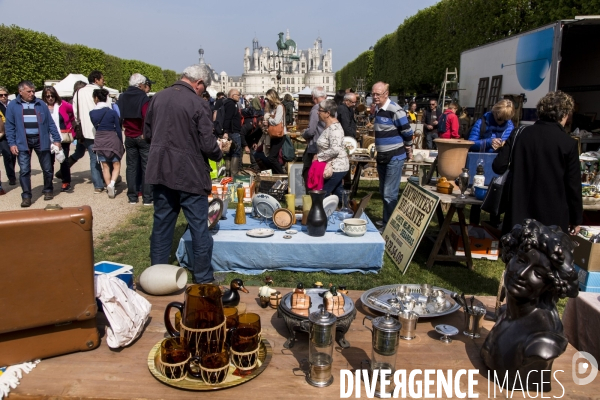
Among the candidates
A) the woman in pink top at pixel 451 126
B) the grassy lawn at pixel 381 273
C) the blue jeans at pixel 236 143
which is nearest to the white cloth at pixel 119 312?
the grassy lawn at pixel 381 273

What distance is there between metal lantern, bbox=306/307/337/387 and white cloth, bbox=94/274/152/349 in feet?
2.58

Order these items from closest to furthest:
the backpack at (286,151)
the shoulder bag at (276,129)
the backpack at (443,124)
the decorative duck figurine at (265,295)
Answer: the decorative duck figurine at (265,295), the shoulder bag at (276,129), the backpack at (286,151), the backpack at (443,124)

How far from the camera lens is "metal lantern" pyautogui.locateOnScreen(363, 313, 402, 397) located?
5.49ft

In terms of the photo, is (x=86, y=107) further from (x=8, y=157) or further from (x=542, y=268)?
(x=542, y=268)

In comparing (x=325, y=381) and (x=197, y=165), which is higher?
(x=197, y=165)

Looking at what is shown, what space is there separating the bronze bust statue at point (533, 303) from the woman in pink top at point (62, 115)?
25.1 feet

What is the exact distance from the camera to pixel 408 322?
2027 mm

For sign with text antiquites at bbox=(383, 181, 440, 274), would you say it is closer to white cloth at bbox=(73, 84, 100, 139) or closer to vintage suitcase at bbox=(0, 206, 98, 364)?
vintage suitcase at bbox=(0, 206, 98, 364)

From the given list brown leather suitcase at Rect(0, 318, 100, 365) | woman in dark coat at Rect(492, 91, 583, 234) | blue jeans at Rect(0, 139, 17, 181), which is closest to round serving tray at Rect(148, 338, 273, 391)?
brown leather suitcase at Rect(0, 318, 100, 365)

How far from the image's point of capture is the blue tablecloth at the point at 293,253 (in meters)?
4.51

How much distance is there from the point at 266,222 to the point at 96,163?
185 inches

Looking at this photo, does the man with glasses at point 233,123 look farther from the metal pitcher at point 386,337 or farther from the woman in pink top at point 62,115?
the metal pitcher at point 386,337

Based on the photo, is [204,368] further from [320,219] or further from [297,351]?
[320,219]

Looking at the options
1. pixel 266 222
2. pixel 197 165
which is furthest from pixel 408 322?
pixel 266 222
